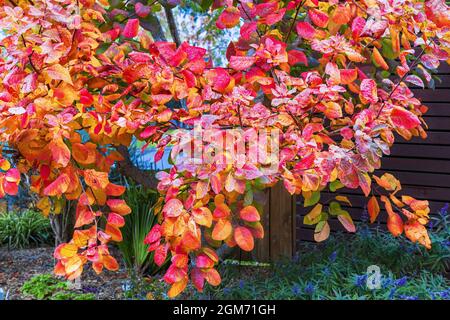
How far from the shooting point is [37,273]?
378 centimetres

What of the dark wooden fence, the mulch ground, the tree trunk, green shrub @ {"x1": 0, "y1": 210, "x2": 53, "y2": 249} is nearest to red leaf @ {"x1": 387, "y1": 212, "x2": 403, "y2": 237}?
the dark wooden fence

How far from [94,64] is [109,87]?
13 cm

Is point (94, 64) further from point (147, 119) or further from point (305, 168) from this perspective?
point (305, 168)

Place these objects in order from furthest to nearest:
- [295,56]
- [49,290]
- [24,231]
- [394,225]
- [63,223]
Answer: [24,231]
[63,223]
[49,290]
[394,225]
[295,56]

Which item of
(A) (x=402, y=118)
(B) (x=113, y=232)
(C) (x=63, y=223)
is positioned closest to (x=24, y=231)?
(C) (x=63, y=223)

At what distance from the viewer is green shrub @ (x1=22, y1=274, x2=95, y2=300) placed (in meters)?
3.12

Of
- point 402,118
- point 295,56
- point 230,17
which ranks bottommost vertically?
point 402,118

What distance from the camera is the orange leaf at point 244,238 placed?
6.35 feet

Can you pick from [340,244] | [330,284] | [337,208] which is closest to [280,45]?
[337,208]

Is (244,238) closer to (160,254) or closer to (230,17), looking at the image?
(160,254)

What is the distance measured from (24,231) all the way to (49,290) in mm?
1547

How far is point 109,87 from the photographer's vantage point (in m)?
2.22

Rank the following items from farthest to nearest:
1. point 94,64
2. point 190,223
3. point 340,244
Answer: point 340,244
point 94,64
point 190,223

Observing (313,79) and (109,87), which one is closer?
(313,79)
